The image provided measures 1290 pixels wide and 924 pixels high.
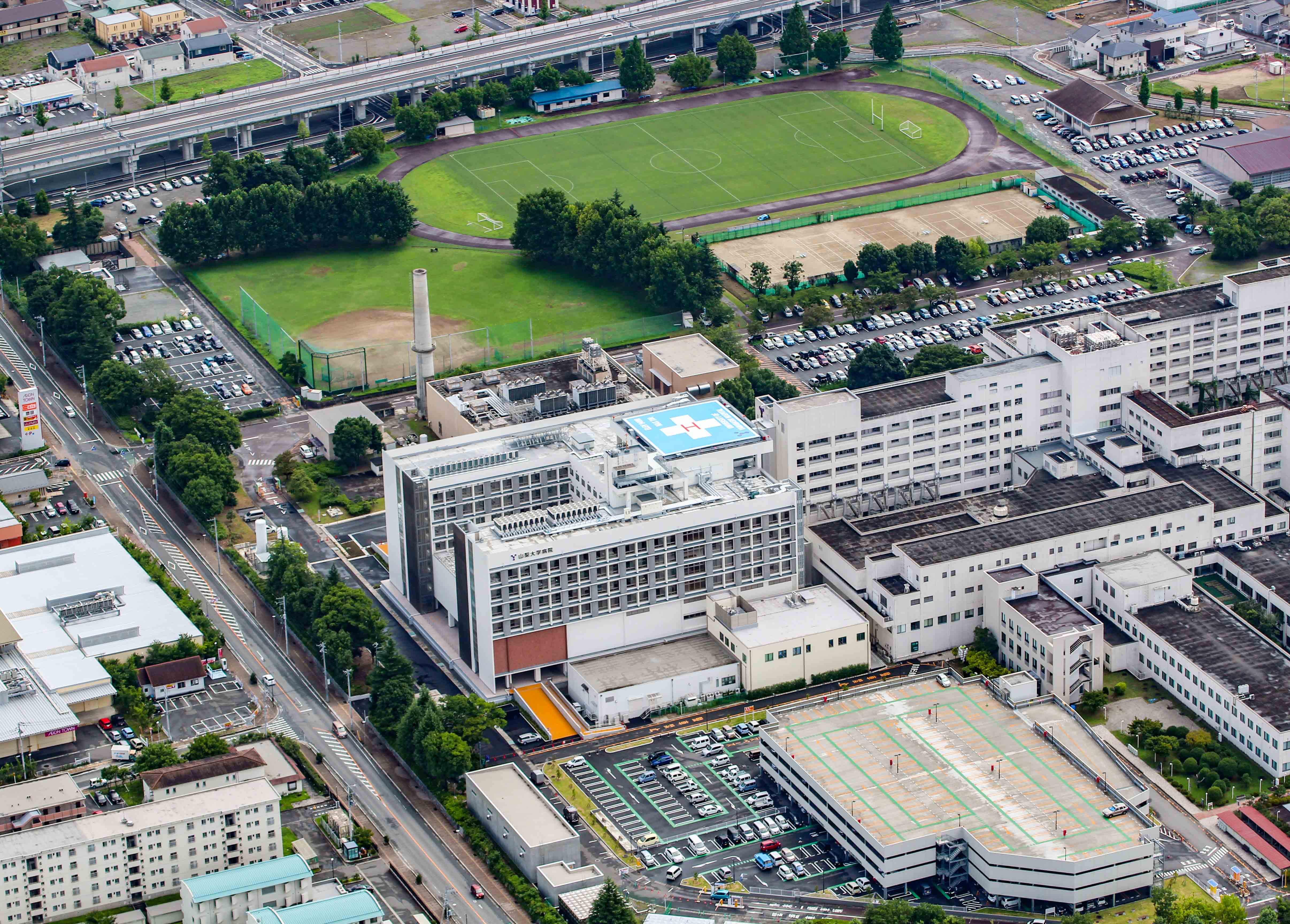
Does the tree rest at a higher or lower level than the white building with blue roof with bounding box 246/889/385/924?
lower

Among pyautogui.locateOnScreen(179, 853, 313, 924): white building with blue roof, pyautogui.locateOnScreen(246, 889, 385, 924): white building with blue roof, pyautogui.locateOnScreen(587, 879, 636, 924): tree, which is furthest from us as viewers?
pyautogui.locateOnScreen(179, 853, 313, 924): white building with blue roof

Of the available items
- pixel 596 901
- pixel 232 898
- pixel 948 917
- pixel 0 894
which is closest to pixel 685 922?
pixel 596 901

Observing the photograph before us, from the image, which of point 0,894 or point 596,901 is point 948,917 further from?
point 0,894

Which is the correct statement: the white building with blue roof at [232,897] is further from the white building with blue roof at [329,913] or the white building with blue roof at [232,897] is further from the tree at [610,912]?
the tree at [610,912]

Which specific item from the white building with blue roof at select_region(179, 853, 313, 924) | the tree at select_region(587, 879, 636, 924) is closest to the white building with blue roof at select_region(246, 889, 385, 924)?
the white building with blue roof at select_region(179, 853, 313, 924)

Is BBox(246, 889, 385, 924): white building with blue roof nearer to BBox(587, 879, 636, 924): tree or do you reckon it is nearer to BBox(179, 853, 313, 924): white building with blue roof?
BBox(179, 853, 313, 924): white building with blue roof

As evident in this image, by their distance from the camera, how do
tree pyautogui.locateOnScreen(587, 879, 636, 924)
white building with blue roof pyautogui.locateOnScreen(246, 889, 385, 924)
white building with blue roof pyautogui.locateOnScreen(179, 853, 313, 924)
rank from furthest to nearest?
white building with blue roof pyautogui.locateOnScreen(179, 853, 313, 924)
tree pyautogui.locateOnScreen(587, 879, 636, 924)
white building with blue roof pyautogui.locateOnScreen(246, 889, 385, 924)

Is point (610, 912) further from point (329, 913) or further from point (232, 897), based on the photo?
point (232, 897)
